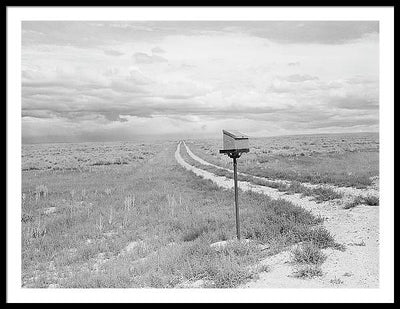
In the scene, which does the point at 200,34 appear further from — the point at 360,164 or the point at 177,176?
the point at 177,176

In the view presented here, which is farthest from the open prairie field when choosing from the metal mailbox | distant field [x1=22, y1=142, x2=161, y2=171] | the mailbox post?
the metal mailbox

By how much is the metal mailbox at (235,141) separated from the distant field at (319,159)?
7.97 ft

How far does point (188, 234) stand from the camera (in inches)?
314

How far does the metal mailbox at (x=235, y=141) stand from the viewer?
6867 millimetres

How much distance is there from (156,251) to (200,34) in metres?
4.70

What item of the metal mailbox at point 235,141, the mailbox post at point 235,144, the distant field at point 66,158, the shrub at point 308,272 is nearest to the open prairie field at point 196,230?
the shrub at point 308,272

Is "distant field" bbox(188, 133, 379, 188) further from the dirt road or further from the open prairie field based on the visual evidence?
the dirt road

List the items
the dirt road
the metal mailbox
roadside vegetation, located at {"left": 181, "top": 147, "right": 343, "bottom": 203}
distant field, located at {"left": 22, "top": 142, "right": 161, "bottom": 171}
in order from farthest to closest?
distant field, located at {"left": 22, "top": 142, "right": 161, "bottom": 171} < roadside vegetation, located at {"left": 181, "top": 147, "right": 343, "bottom": 203} < the metal mailbox < the dirt road

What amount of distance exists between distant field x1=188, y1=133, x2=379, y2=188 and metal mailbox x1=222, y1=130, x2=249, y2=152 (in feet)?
7.97

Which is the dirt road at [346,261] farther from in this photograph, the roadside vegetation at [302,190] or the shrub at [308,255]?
the roadside vegetation at [302,190]

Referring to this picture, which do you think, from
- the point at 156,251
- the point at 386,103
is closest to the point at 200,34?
the point at 386,103

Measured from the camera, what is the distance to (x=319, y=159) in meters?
17.6

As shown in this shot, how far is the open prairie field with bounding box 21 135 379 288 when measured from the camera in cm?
588
